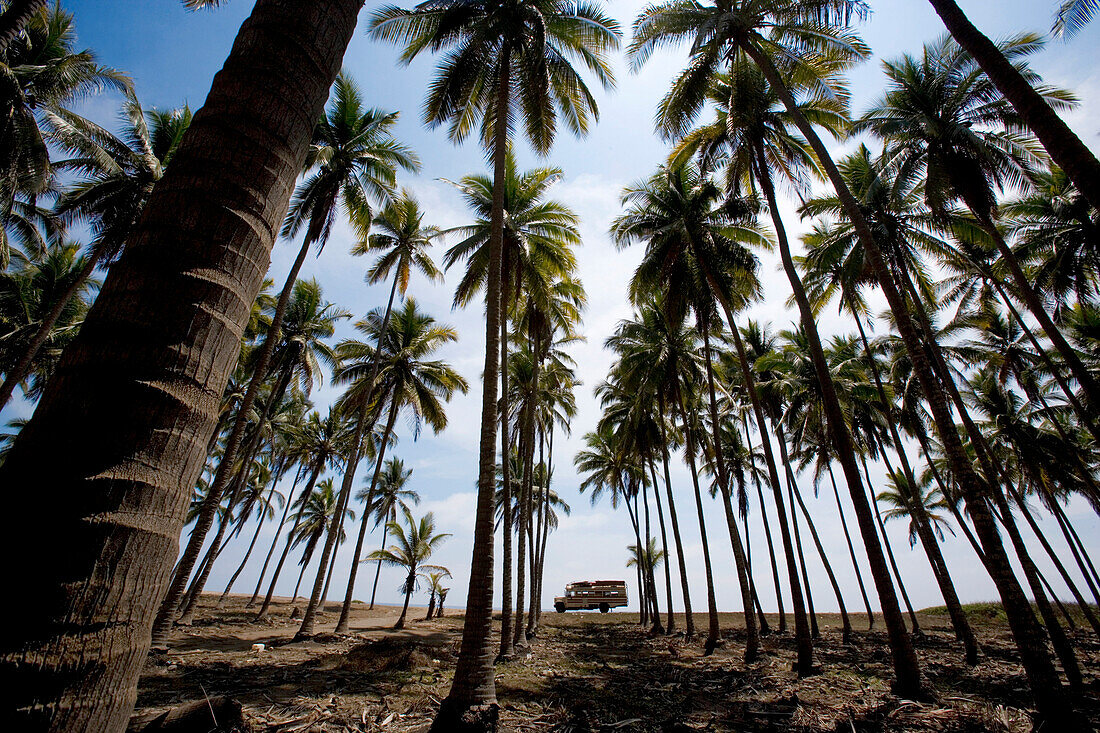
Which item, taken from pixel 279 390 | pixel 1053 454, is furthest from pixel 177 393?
pixel 1053 454

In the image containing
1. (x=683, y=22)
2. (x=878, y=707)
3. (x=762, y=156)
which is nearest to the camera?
(x=878, y=707)

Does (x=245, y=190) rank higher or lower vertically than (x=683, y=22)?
lower

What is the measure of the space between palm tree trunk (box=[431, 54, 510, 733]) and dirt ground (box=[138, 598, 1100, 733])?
56 centimetres

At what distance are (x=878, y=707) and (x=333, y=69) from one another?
1120cm

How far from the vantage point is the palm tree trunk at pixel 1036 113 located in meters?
5.21

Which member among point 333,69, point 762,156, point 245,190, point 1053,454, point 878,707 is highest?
point 762,156

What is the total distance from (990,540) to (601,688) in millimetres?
7410

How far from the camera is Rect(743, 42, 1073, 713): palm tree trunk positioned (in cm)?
646

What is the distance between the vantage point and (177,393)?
1.26 metres

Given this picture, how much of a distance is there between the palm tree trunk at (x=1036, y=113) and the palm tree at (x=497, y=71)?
24.2 feet

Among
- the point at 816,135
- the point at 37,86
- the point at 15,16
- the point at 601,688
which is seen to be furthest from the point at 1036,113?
the point at 37,86

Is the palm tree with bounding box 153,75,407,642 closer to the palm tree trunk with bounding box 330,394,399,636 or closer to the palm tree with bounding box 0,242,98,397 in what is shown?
the palm tree trunk with bounding box 330,394,399,636

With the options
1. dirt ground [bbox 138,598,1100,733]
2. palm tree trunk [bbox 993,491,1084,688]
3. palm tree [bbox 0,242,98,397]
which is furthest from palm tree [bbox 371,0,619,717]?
palm tree [bbox 0,242,98,397]

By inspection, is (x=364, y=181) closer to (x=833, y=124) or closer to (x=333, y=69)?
(x=833, y=124)
